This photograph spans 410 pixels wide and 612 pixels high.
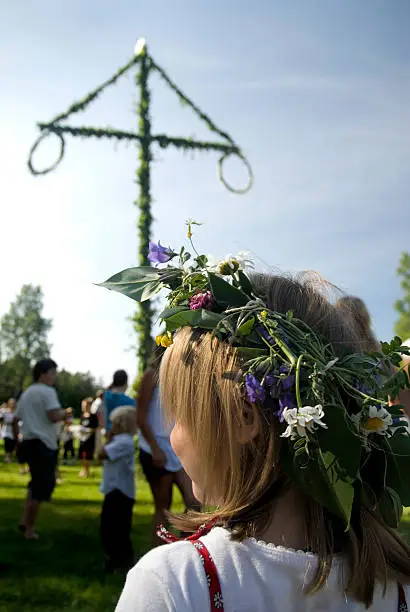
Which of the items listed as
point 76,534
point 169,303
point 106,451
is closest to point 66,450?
point 76,534

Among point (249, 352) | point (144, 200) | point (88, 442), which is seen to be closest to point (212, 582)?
point (249, 352)

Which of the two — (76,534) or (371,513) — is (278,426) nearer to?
(371,513)

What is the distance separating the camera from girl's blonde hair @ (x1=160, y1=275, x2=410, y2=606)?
1.24 meters

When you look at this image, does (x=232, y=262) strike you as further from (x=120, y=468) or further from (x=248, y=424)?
(x=120, y=468)

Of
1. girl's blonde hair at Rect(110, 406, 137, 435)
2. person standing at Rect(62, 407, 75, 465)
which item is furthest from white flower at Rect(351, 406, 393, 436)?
person standing at Rect(62, 407, 75, 465)

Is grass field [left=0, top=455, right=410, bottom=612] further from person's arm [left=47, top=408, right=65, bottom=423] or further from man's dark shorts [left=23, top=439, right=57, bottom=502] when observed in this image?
person's arm [left=47, top=408, right=65, bottom=423]

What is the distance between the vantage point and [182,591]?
3.66 feet

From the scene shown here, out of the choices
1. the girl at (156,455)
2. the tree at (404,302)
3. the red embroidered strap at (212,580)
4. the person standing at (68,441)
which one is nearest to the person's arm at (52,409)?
the girl at (156,455)

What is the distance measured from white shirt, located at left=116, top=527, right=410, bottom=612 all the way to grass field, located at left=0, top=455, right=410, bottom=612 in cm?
144

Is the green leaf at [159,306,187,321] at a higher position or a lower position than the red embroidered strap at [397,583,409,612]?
higher

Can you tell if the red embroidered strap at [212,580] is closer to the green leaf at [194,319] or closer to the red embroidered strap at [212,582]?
the red embroidered strap at [212,582]

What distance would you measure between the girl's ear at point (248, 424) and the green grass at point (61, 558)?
144 inches

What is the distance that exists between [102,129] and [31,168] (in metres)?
1.20

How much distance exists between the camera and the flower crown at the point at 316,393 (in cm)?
122
